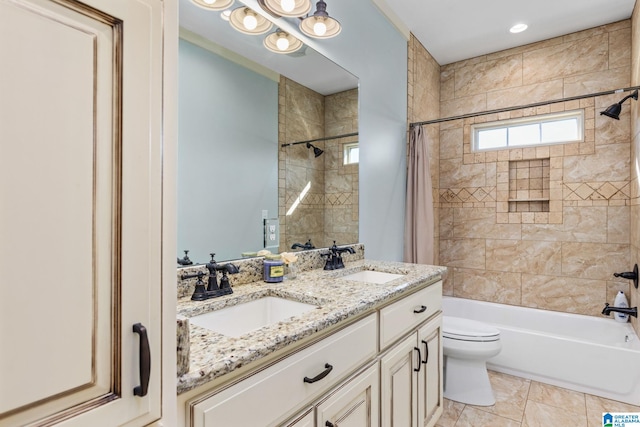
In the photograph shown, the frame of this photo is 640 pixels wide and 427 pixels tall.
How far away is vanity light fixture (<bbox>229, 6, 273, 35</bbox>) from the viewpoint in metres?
1.50

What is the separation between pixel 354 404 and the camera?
1180mm

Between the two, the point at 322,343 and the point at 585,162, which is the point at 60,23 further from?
the point at 585,162

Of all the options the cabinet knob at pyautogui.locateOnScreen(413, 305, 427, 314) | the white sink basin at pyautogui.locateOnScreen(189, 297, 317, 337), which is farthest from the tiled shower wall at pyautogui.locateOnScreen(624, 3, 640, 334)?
the white sink basin at pyautogui.locateOnScreen(189, 297, 317, 337)

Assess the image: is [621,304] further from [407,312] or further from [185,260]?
[185,260]

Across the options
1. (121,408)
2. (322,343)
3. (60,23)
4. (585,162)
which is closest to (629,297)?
(585,162)

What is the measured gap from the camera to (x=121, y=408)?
1.77ft

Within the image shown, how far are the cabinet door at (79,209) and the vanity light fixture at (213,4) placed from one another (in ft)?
3.05

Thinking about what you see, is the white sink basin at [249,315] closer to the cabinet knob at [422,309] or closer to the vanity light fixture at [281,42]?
the cabinet knob at [422,309]

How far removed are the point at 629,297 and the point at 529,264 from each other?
0.72 meters

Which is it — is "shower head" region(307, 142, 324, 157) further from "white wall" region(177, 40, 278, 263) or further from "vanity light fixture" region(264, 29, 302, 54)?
"vanity light fixture" region(264, 29, 302, 54)

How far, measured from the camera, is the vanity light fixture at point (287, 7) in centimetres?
156

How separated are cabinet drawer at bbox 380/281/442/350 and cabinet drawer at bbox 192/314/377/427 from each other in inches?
5.3

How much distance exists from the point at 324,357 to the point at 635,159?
285cm

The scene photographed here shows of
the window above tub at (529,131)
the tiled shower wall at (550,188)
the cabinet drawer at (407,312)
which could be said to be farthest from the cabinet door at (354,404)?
the window above tub at (529,131)
